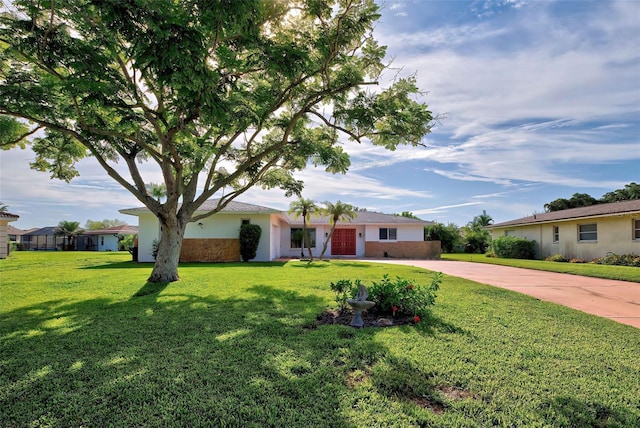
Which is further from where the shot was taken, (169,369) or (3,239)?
(3,239)

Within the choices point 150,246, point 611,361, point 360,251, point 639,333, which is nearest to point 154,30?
point 611,361

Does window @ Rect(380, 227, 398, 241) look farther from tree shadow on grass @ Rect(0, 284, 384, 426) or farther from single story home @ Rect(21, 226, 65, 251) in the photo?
single story home @ Rect(21, 226, 65, 251)

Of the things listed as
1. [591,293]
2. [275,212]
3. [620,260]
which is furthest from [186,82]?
[620,260]

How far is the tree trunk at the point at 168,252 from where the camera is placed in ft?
34.2

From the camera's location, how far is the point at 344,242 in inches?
1105

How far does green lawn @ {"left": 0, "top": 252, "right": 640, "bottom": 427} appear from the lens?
2.79 m

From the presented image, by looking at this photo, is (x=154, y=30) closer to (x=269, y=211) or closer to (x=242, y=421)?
(x=242, y=421)

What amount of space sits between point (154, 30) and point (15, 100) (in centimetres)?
588

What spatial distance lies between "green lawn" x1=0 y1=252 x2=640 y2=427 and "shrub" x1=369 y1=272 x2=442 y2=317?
1.13ft

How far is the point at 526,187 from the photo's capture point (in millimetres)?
33531

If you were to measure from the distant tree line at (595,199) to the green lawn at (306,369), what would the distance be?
1682 inches

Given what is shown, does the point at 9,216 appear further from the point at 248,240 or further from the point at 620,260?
the point at 620,260

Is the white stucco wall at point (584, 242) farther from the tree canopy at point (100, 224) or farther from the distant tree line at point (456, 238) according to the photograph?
the tree canopy at point (100, 224)

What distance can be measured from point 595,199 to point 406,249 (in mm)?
29997
